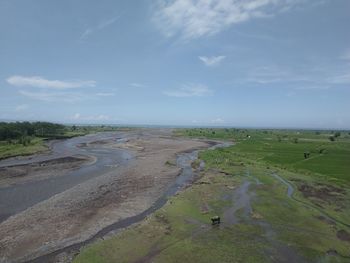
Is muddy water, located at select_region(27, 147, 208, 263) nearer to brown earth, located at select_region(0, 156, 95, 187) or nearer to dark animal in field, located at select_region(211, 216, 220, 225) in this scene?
dark animal in field, located at select_region(211, 216, 220, 225)

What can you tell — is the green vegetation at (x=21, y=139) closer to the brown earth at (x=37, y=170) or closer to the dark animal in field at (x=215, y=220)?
the brown earth at (x=37, y=170)

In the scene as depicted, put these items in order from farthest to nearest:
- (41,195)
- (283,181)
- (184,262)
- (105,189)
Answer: (283,181) → (105,189) → (41,195) → (184,262)

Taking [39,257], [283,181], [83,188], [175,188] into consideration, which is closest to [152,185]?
[175,188]

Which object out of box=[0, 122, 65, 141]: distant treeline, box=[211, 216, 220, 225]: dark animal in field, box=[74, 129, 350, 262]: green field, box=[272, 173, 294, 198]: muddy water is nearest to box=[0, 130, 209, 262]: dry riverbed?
box=[74, 129, 350, 262]: green field

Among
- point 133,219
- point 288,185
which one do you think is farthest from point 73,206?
point 288,185

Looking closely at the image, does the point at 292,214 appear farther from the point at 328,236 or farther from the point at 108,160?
the point at 108,160
